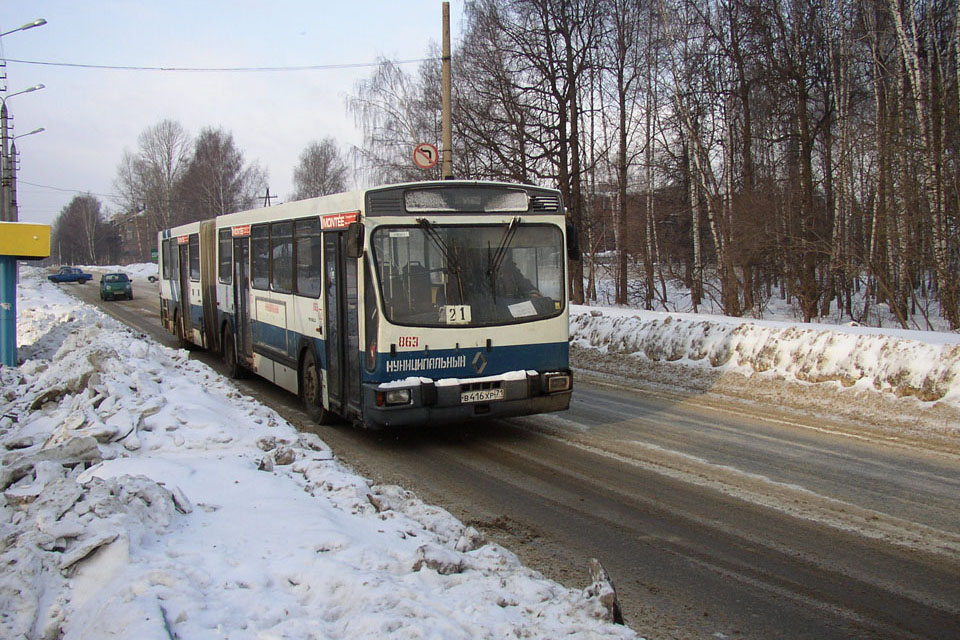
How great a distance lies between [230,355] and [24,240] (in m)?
3.76

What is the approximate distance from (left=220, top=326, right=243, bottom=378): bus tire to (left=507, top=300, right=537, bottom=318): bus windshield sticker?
678 cm

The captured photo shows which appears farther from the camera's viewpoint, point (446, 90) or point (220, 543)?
point (446, 90)

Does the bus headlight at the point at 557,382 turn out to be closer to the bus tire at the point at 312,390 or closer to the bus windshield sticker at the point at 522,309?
the bus windshield sticker at the point at 522,309

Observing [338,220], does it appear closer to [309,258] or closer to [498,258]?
[309,258]

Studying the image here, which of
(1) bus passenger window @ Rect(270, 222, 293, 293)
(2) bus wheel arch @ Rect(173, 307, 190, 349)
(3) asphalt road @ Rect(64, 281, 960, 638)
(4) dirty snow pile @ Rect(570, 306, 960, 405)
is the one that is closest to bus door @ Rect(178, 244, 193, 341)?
(2) bus wheel arch @ Rect(173, 307, 190, 349)

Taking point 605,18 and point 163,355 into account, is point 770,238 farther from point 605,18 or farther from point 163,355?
point 163,355

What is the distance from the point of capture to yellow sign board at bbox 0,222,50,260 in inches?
492

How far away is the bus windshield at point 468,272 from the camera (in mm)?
8039

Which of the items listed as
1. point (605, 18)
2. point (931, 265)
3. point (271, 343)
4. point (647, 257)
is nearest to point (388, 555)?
point (271, 343)

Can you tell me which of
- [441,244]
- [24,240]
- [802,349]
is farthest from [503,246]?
[24,240]

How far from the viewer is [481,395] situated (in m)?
8.20

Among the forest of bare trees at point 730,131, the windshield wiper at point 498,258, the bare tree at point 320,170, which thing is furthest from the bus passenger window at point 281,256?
the bare tree at point 320,170

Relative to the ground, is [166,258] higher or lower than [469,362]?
higher

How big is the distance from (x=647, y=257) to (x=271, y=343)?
18.9m
